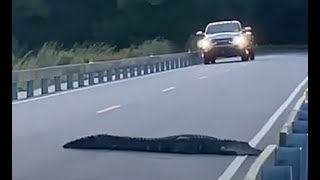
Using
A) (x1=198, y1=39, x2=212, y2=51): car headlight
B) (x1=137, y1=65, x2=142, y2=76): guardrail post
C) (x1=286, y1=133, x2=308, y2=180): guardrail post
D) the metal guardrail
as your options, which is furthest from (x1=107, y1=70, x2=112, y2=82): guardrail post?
(x1=286, y1=133, x2=308, y2=180): guardrail post

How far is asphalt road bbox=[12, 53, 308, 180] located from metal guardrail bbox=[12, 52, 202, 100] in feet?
2.08

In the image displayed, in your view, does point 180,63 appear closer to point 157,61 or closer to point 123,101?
point 157,61

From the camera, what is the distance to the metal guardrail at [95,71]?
883 inches

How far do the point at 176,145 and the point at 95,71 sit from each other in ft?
58.2

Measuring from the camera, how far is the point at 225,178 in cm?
973

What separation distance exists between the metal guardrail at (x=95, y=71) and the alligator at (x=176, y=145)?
3.85 m

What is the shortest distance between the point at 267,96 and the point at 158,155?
12.5 metres

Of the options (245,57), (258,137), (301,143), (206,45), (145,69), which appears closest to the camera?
(301,143)

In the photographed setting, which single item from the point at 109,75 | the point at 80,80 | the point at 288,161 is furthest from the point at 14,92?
the point at 288,161

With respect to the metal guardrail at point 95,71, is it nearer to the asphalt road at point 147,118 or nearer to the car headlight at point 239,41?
the asphalt road at point 147,118

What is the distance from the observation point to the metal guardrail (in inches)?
883

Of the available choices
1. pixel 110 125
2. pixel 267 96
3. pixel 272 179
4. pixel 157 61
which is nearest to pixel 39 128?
pixel 110 125

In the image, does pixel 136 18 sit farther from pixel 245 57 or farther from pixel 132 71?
pixel 245 57

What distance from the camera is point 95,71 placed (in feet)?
95.3
